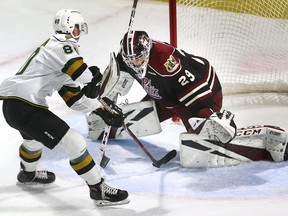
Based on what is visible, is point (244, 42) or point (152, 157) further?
point (244, 42)

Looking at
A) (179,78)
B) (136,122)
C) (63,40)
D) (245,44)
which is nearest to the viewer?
(63,40)

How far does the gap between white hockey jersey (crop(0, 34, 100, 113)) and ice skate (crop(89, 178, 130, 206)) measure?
16.0 inches

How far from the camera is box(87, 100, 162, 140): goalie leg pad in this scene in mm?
3445

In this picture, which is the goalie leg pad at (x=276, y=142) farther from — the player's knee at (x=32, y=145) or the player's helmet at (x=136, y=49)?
the player's knee at (x=32, y=145)

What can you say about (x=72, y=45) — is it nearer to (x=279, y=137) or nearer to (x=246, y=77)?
(x=279, y=137)

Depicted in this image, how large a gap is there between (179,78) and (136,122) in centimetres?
46

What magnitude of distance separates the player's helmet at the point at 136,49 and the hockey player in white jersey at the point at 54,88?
26cm

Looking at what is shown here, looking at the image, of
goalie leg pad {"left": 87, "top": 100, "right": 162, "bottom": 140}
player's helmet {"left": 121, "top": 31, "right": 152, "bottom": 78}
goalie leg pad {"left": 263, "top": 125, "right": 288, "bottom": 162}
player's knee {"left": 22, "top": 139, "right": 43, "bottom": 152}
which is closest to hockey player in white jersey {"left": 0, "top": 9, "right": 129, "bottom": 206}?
player's knee {"left": 22, "top": 139, "right": 43, "bottom": 152}

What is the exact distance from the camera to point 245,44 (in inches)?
160

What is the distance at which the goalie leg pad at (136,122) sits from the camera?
11.3ft

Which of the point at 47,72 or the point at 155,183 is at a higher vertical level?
the point at 47,72

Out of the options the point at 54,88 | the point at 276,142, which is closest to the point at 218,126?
the point at 276,142

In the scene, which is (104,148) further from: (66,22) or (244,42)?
(244,42)

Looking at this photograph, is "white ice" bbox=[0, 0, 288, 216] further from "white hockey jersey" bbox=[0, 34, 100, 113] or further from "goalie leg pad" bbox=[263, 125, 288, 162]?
"white hockey jersey" bbox=[0, 34, 100, 113]
